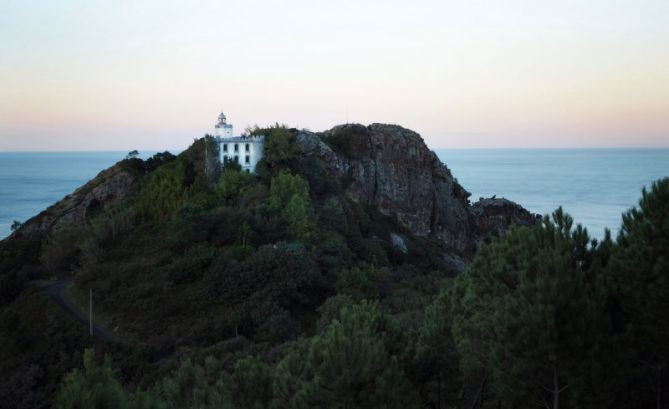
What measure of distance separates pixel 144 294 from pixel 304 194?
1520cm

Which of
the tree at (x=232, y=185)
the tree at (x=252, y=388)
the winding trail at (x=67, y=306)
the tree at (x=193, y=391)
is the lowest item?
the winding trail at (x=67, y=306)

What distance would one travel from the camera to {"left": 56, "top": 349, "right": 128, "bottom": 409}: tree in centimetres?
995

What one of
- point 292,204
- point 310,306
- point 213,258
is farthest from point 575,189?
point 213,258

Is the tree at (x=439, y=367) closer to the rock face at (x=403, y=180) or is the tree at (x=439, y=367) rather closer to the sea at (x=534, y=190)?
the rock face at (x=403, y=180)

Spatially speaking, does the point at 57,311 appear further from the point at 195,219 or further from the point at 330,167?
the point at 330,167

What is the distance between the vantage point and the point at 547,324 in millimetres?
12383

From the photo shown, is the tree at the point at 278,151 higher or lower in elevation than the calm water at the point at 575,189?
higher

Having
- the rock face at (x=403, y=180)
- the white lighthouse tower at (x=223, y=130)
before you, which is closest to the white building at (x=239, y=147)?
the white lighthouse tower at (x=223, y=130)

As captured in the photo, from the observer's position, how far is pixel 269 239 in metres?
44.9

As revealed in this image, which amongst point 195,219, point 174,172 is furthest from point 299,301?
point 174,172

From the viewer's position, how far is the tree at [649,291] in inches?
520

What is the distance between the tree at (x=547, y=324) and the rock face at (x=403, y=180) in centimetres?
5113

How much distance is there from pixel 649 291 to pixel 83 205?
53844 millimetres

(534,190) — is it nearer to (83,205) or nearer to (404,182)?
(404,182)
